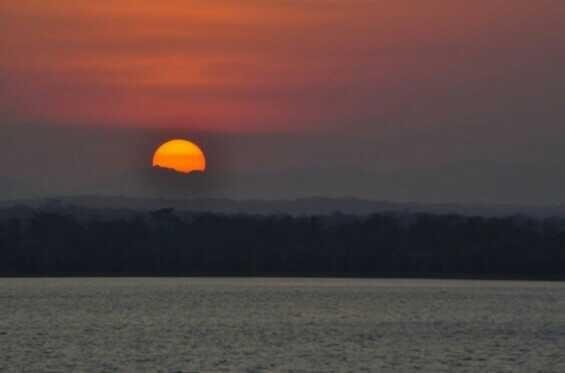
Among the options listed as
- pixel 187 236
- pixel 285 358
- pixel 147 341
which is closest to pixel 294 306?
pixel 147 341

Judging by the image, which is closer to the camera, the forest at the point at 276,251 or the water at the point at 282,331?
the water at the point at 282,331

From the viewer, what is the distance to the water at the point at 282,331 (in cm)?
6844

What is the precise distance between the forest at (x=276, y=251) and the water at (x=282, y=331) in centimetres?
1656

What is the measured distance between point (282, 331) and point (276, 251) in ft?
317

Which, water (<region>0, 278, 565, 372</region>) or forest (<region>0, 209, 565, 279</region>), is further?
forest (<region>0, 209, 565, 279</region>)

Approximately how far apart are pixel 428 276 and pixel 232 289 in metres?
28.7

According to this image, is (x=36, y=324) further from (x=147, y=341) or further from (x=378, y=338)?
(x=378, y=338)

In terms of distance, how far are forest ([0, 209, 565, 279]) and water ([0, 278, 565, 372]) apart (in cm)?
1656

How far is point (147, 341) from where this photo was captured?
82500 millimetres

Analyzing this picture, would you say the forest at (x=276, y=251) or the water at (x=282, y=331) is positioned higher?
the forest at (x=276, y=251)

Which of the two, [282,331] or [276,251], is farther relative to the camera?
[276,251]

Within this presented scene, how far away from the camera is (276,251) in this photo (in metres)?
190

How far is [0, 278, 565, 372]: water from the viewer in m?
68.4

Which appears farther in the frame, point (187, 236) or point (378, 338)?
point (187, 236)
